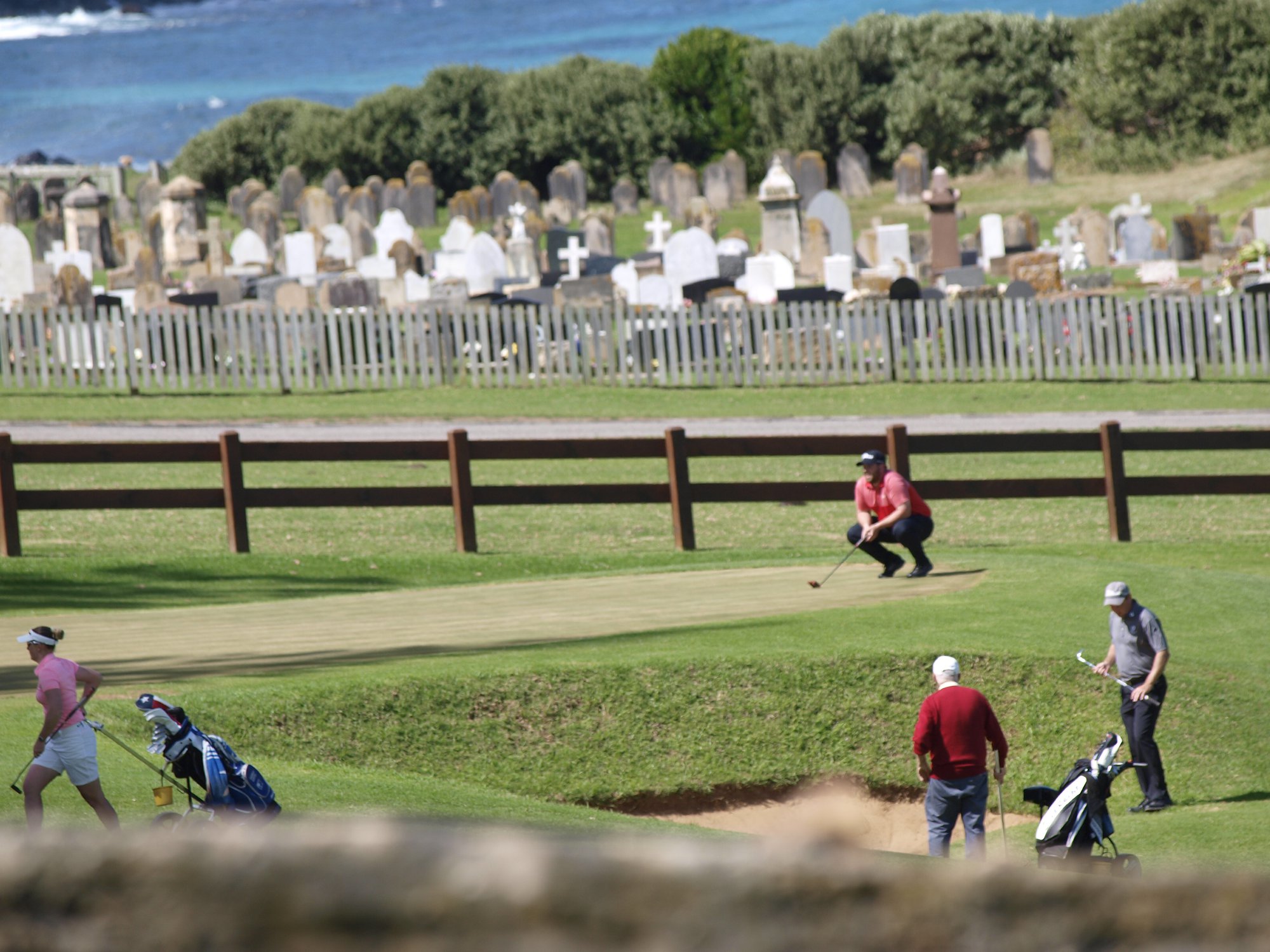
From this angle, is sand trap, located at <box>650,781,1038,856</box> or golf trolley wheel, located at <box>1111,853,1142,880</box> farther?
sand trap, located at <box>650,781,1038,856</box>

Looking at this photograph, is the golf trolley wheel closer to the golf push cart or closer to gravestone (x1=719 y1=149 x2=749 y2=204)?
the golf push cart

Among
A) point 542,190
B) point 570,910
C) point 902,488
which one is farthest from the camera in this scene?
point 542,190

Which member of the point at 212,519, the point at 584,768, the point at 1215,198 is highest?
the point at 1215,198

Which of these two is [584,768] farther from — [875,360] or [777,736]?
[875,360]

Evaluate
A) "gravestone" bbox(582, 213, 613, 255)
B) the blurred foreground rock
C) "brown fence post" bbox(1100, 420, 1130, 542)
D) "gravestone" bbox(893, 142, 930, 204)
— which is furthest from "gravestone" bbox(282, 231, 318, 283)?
the blurred foreground rock

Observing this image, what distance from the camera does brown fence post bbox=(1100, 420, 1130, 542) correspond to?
16250 mm

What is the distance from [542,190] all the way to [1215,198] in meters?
32.9

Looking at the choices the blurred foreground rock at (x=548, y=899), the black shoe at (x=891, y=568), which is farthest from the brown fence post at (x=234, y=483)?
the blurred foreground rock at (x=548, y=899)

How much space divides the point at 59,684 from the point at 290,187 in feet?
212

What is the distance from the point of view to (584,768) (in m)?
9.99

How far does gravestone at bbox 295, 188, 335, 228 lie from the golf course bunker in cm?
4853

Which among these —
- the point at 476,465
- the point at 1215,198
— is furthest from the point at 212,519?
the point at 1215,198

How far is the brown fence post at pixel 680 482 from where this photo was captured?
16.1 metres

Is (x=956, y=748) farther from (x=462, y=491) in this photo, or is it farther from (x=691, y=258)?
(x=691, y=258)
